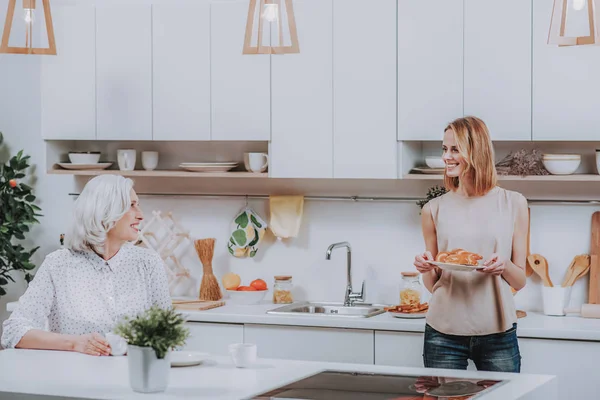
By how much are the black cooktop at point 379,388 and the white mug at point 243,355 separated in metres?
0.21

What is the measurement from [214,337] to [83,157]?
126 cm

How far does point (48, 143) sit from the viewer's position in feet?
16.7

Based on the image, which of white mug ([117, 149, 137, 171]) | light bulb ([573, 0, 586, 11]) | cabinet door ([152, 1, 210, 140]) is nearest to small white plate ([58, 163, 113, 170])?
white mug ([117, 149, 137, 171])

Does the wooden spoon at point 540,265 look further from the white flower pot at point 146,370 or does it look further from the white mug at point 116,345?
the white flower pot at point 146,370

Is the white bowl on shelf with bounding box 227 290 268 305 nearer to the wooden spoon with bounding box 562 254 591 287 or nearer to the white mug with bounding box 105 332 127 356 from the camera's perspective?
the wooden spoon with bounding box 562 254 591 287

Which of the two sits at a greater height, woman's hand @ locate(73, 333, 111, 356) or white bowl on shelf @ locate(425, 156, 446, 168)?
white bowl on shelf @ locate(425, 156, 446, 168)

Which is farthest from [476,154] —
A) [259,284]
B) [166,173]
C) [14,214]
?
[14,214]

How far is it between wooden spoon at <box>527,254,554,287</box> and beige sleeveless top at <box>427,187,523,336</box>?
0.99 m

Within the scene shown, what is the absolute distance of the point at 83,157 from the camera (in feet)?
16.7

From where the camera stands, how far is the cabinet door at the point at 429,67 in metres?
4.40

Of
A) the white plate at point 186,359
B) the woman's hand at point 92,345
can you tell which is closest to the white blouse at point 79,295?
the woman's hand at point 92,345

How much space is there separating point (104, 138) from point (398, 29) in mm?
1590

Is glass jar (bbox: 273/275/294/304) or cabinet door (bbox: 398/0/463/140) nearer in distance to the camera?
cabinet door (bbox: 398/0/463/140)

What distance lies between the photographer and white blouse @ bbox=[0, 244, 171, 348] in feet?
11.0
